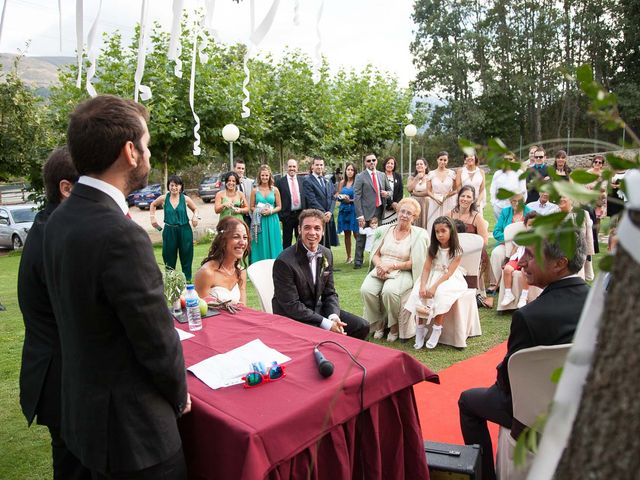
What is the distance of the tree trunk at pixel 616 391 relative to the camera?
2.19 feet

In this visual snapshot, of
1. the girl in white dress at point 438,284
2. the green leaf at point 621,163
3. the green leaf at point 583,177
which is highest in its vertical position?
the green leaf at point 621,163

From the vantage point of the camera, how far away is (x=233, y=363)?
8.00 ft

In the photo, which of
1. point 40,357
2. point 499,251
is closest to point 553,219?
point 40,357

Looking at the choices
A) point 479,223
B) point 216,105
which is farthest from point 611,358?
point 216,105

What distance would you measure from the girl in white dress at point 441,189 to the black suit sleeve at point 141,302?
686cm

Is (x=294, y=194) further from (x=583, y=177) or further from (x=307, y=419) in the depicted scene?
(x=583, y=177)

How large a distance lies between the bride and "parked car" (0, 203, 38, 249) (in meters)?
13.7

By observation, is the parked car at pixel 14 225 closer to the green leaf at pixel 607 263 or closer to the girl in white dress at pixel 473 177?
the girl in white dress at pixel 473 177

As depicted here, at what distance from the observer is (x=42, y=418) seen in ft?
6.89

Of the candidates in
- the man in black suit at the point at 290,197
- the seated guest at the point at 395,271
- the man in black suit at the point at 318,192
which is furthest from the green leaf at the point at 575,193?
the man in black suit at the point at 290,197

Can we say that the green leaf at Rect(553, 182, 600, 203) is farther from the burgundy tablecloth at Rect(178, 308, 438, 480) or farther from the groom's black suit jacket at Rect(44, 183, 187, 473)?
the groom's black suit jacket at Rect(44, 183, 187, 473)

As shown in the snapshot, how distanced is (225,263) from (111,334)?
8.57ft

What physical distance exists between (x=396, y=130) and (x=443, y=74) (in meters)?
15.5

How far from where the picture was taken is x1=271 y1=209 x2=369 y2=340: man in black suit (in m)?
3.83
